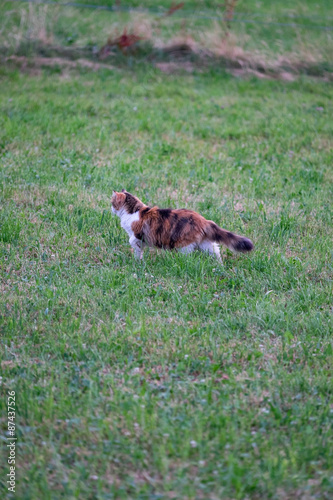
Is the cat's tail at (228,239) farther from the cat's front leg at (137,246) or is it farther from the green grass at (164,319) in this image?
the cat's front leg at (137,246)

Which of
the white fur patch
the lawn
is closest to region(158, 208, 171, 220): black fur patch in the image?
the white fur patch

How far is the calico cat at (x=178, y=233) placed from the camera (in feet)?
16.6

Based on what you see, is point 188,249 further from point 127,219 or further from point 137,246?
point 127,219

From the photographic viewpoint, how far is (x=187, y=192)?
6.80m

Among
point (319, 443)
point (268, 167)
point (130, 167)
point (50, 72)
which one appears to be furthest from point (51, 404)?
point (50, 72)

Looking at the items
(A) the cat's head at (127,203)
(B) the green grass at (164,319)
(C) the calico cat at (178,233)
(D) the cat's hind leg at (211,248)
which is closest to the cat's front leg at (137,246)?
(C) the calico cat at (178,233)

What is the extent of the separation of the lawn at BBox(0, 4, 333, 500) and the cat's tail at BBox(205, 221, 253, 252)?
0.23 metres

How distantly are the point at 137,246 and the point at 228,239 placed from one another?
98 centimetres

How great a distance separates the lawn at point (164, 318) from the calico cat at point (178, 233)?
159mm

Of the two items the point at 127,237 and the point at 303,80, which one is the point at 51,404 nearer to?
the point at 127,237

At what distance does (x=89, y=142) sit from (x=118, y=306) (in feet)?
15.2

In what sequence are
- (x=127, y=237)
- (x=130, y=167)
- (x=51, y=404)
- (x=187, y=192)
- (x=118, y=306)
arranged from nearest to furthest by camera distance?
(x=51, y=404) < (x=118, y=306) < (x=127, y=237) < (x=187, y=192) < (x=130, y=167)

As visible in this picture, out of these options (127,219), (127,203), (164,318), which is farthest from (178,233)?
(164,318)

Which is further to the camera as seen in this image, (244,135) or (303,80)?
(303,80)
